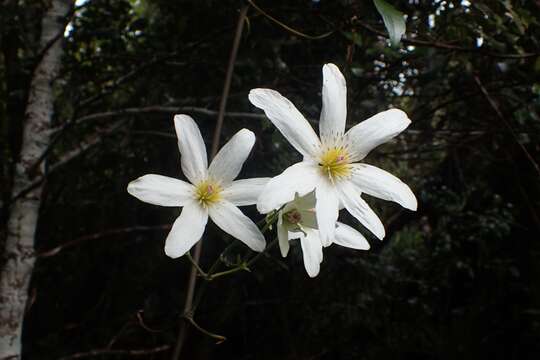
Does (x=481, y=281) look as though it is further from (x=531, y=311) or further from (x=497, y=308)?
(x=531, y=311)

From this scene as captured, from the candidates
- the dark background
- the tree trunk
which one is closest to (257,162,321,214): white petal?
the dark background

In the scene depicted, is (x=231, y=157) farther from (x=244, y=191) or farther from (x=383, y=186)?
(x=383, y=186)

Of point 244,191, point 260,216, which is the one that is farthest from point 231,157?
point 260,216

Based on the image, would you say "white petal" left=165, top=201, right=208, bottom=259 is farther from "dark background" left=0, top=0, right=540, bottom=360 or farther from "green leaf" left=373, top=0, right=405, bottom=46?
"dark background" left=0, top=0, right=540, bottom=360

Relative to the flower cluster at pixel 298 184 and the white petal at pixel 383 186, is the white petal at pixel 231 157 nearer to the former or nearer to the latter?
the flower cluster at pixel 298 184

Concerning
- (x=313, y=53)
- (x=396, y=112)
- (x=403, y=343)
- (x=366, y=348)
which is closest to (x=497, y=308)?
(x=403, y=343)

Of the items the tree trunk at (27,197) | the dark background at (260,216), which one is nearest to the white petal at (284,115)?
the dark background at (260,216)
